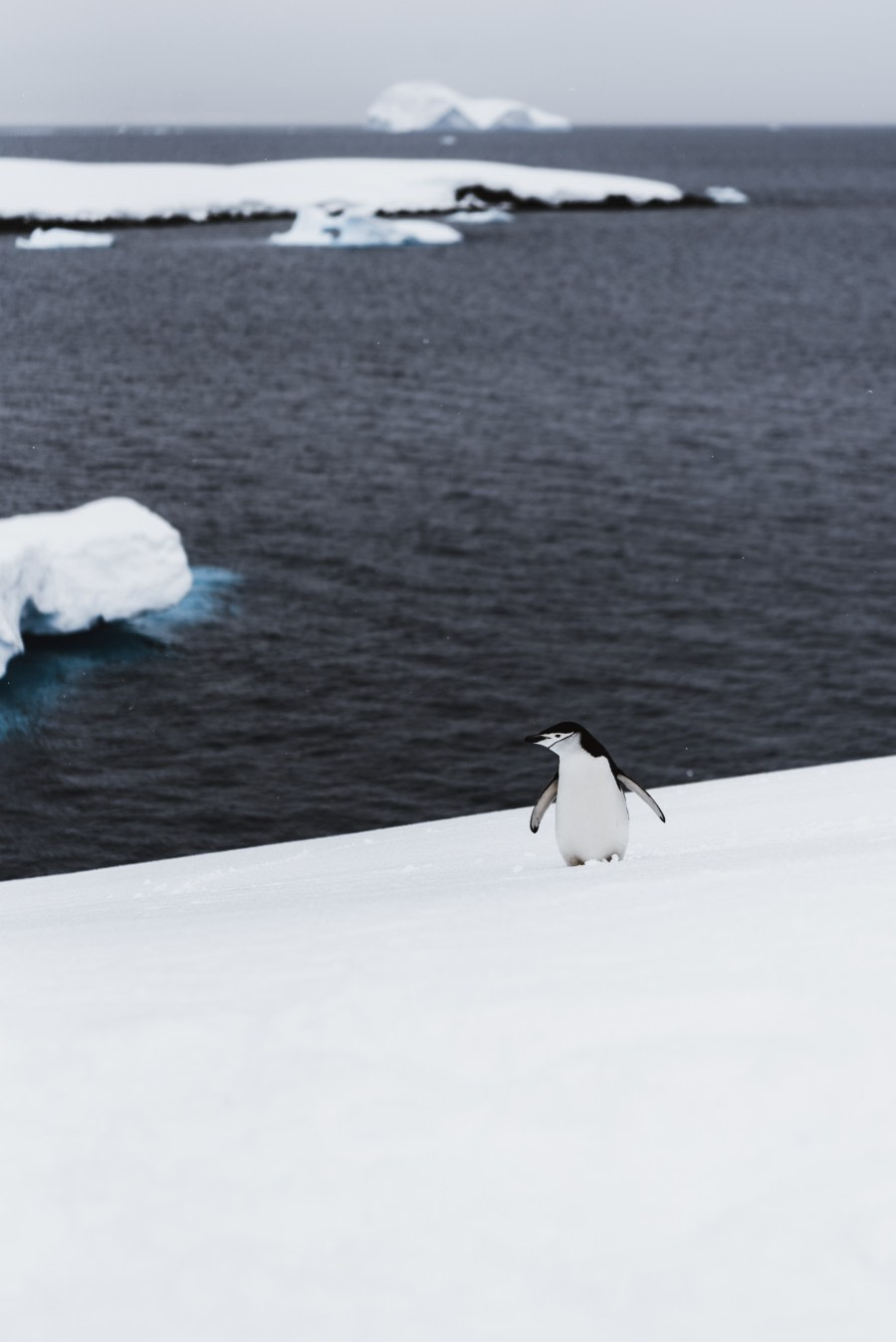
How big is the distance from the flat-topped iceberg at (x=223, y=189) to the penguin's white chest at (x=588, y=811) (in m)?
94.4

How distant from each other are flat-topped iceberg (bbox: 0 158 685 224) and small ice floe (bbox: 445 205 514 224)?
1.05 m

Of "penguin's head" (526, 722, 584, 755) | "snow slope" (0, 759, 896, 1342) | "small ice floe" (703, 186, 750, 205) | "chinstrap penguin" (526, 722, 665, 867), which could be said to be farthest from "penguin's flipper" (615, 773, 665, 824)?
"small ice floe" (703, 186, 750, 205)

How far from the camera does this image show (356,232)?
8788 cm

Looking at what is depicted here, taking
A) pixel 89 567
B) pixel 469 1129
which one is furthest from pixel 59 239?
pixel 469 1129

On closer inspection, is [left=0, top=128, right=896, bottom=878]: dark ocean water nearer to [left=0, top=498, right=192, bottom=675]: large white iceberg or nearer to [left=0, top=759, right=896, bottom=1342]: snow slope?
[left=0, top=498, right=192, bottom=675]: large white iceberg

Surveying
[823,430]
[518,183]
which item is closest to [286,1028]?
[823,430]

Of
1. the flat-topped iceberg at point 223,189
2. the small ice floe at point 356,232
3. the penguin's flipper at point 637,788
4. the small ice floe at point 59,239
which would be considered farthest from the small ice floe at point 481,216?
the penguin's flipper at point 637,788

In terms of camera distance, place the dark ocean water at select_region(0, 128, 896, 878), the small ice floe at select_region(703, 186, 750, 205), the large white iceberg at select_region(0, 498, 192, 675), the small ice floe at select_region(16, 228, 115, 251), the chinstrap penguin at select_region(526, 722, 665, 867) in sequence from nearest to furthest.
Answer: the chinstrap penguin at select_region(526, 722, 665, 867)
the dark ocean water at select_region(0, 128, 896, 878)
the large white iceberg at select_region(0, 498, 192, 675)
the small ice floe at select_region(16, 228, 115, 251)
the small ice floe at select_region(703, 186, 750, 205)

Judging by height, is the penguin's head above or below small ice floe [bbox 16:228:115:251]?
below

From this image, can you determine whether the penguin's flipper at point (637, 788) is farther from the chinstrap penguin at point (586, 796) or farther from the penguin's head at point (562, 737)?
the penguin's head at point (562, 737)

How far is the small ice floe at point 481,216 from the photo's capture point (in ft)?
360

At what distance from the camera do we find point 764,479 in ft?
121

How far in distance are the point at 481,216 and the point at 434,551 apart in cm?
8587

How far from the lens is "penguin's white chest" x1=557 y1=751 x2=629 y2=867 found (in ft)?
25.9
